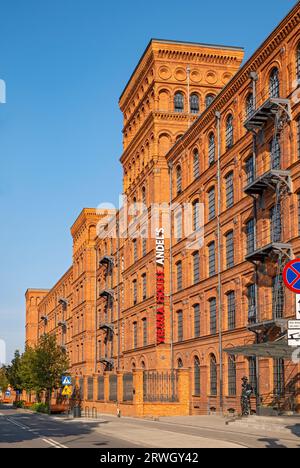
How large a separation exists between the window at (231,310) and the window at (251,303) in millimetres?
2310

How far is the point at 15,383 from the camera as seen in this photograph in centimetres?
9956

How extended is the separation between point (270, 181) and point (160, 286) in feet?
62.1

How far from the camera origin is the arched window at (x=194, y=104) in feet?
182

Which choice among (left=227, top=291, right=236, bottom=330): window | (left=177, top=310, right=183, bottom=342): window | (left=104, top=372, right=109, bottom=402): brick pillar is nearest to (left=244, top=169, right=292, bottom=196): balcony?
(left=227, top=291, right=236, bottom=330): window

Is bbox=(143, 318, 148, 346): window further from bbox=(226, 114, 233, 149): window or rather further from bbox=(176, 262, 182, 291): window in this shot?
bbox=(226, 114, 233, 149): window

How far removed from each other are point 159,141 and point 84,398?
24969 mm

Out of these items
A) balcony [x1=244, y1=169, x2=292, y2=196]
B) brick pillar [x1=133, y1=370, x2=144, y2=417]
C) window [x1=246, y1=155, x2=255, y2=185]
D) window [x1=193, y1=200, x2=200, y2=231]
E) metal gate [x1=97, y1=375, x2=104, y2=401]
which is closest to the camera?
balcony [x1=244, y1=169, x2=292, y2=196]

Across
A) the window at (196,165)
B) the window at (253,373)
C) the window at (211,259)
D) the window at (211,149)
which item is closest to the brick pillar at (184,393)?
the window at (211,259)

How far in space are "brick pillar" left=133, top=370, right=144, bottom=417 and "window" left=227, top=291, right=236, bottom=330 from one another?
7048mm

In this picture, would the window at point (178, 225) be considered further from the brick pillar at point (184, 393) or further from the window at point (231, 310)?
the brick pillar at point (184, 393)

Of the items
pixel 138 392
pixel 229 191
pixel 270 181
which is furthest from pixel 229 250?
pixel 138 392

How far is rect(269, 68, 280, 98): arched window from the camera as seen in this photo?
35750 mm
